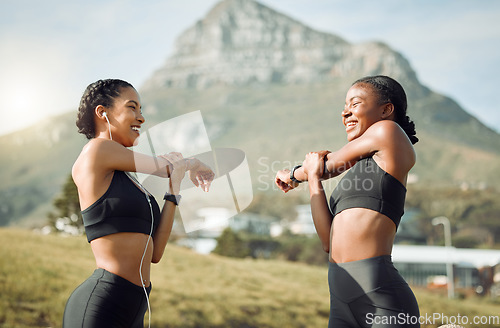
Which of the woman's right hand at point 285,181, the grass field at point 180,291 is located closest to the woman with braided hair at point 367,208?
the woman's right hand at point 285,181

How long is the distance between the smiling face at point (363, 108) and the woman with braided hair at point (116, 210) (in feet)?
3.04

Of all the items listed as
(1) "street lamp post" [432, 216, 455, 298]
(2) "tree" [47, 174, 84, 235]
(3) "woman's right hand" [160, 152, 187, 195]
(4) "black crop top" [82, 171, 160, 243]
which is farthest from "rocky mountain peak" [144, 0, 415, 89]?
(4) "black crop top" [82, 171, 160, 243]

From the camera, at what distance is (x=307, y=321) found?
731 inches

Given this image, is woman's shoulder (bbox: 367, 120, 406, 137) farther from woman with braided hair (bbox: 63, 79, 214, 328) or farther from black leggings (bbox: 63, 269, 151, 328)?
black leggings (bbox: 63, 269, 151, 328)

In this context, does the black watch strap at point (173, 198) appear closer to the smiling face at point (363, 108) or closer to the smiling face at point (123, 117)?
the smiling face at point (123, 117)

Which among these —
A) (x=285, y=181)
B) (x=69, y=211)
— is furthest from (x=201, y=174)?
(x=69, y=211)

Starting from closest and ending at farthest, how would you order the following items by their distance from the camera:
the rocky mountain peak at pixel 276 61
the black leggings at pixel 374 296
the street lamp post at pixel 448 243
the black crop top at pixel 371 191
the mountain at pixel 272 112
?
the black leggings at pixel 374 296
the black crop top at pixel 371 191
the street lamp post at pixel 448 243
the mountain at pixel 272 112
the rocky mountain peak at pixel 276 61

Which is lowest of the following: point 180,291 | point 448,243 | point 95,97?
point 448,243

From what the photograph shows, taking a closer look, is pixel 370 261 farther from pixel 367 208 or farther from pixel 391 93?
pixel 391 93

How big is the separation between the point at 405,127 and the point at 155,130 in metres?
1.41

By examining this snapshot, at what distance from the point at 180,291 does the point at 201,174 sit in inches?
627

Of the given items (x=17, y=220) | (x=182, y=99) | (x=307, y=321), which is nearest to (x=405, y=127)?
(x=307, y=321)

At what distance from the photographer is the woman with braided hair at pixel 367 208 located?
246cm

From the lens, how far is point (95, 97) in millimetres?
2795
